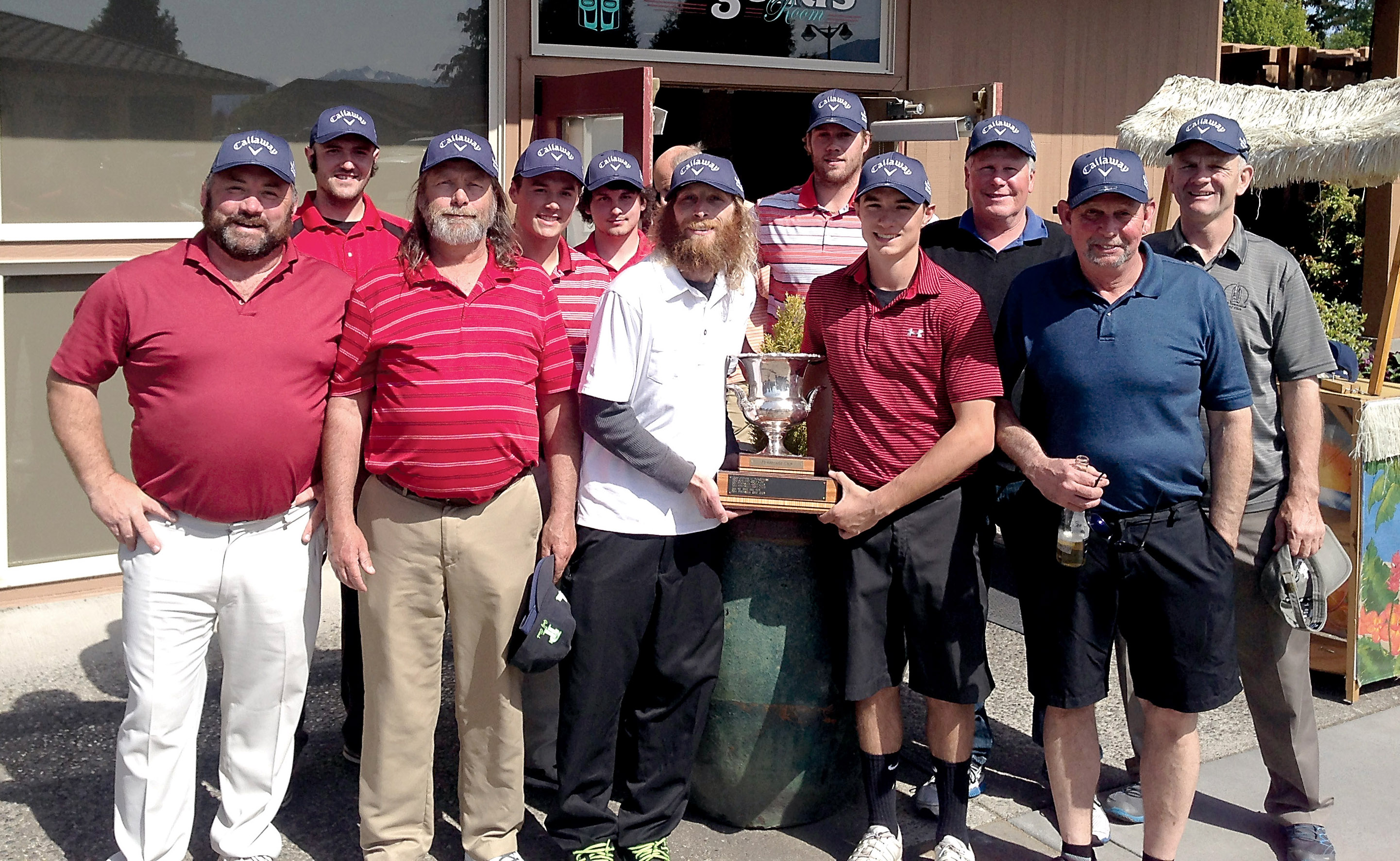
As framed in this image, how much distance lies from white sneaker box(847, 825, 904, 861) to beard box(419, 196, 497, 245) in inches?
84.0

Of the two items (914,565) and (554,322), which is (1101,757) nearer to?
(914,565)

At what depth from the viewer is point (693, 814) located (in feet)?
13.6

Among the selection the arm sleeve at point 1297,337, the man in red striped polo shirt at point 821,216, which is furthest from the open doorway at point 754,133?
the arm sleeve at point 1297,337

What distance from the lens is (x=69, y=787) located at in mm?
4168

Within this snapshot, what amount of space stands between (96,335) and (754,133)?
8.25 meters

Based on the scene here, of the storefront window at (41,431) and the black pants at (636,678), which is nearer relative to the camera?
the black pants at (636,678)

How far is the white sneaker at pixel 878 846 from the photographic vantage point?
3727 millimetres

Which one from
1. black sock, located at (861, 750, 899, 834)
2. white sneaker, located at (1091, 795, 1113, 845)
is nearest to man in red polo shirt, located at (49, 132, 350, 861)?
black sock, located at (861, 750, 899, 834)

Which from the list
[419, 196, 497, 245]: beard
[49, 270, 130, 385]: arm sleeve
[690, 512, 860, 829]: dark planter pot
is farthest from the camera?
[690, 512, 860, 829]: dark planter pot

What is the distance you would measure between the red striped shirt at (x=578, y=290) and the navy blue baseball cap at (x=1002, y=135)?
1302mm

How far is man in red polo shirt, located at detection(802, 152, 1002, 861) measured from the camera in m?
3.59

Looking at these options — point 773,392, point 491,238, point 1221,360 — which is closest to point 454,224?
point 491,238

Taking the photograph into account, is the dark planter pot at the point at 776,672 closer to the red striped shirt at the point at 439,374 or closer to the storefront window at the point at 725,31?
the red striped shirt at the point at 439,374

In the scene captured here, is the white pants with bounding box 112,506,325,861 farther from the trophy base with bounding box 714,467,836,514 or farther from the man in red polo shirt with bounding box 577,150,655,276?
the man in red polo shirt with bounding box 577,150,655,276
